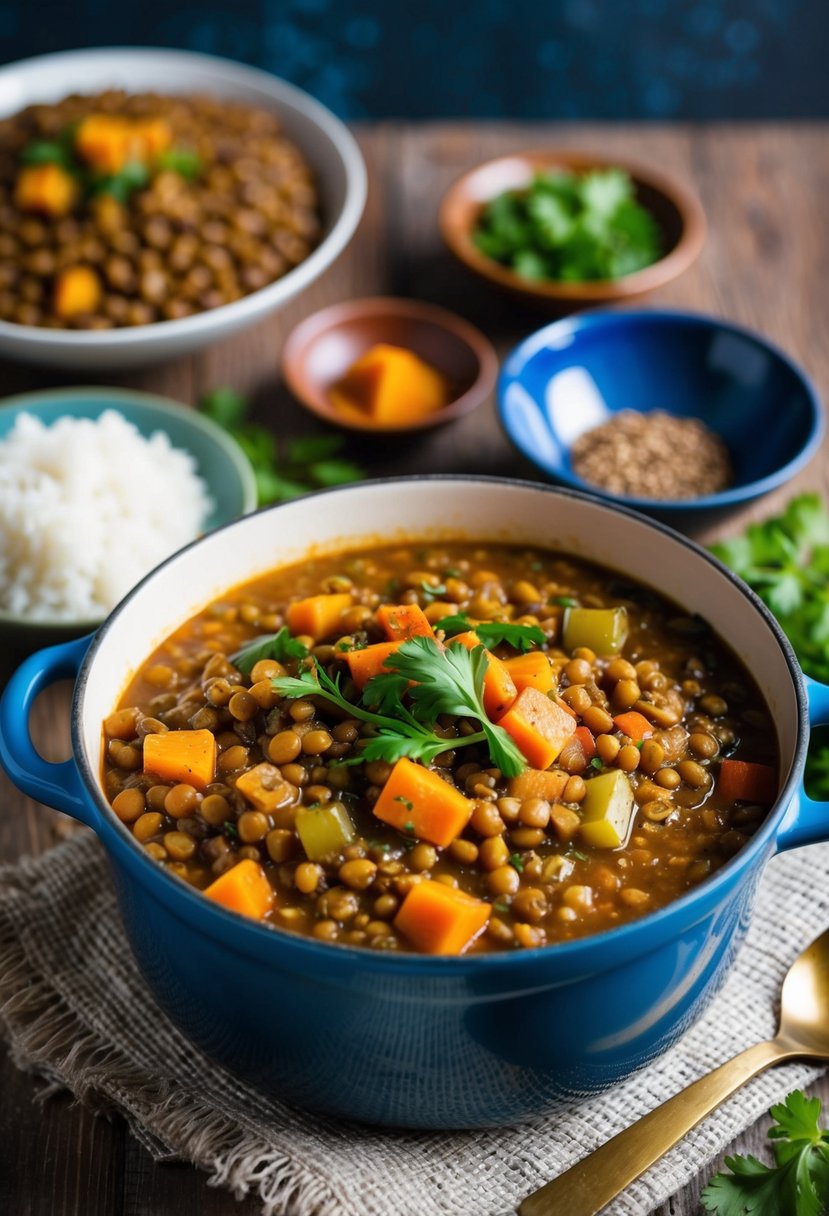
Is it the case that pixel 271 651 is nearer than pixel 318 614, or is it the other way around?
pixel 271 651

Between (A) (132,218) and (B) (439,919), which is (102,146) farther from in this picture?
(B) (439,919)

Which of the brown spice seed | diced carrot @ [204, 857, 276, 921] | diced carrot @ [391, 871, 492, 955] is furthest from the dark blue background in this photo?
diced carrot @ [391, 871, 492, 955]

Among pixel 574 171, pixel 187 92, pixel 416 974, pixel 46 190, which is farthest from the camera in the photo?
pixel 187 92

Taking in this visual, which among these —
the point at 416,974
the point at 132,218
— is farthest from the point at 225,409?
the point at 416,974

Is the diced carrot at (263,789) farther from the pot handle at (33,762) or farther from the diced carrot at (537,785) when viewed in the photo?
the diced carrot at (537,785)

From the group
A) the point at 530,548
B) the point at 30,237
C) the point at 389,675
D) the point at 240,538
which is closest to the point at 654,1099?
the point at 389,675

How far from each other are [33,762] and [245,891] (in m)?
0.53

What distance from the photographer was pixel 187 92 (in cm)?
590

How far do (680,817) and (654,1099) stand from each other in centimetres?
62

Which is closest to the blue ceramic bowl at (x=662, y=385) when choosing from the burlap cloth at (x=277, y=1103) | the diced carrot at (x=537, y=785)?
the burlap cloth at (x=277, y=1103)

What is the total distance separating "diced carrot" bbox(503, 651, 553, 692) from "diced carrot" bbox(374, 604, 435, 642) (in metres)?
0.20

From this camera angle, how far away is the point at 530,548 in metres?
3.51

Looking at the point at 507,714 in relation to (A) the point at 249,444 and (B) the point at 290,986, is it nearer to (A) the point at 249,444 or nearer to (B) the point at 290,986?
(B) the point at 290,986

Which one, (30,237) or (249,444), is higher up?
(30,237)
